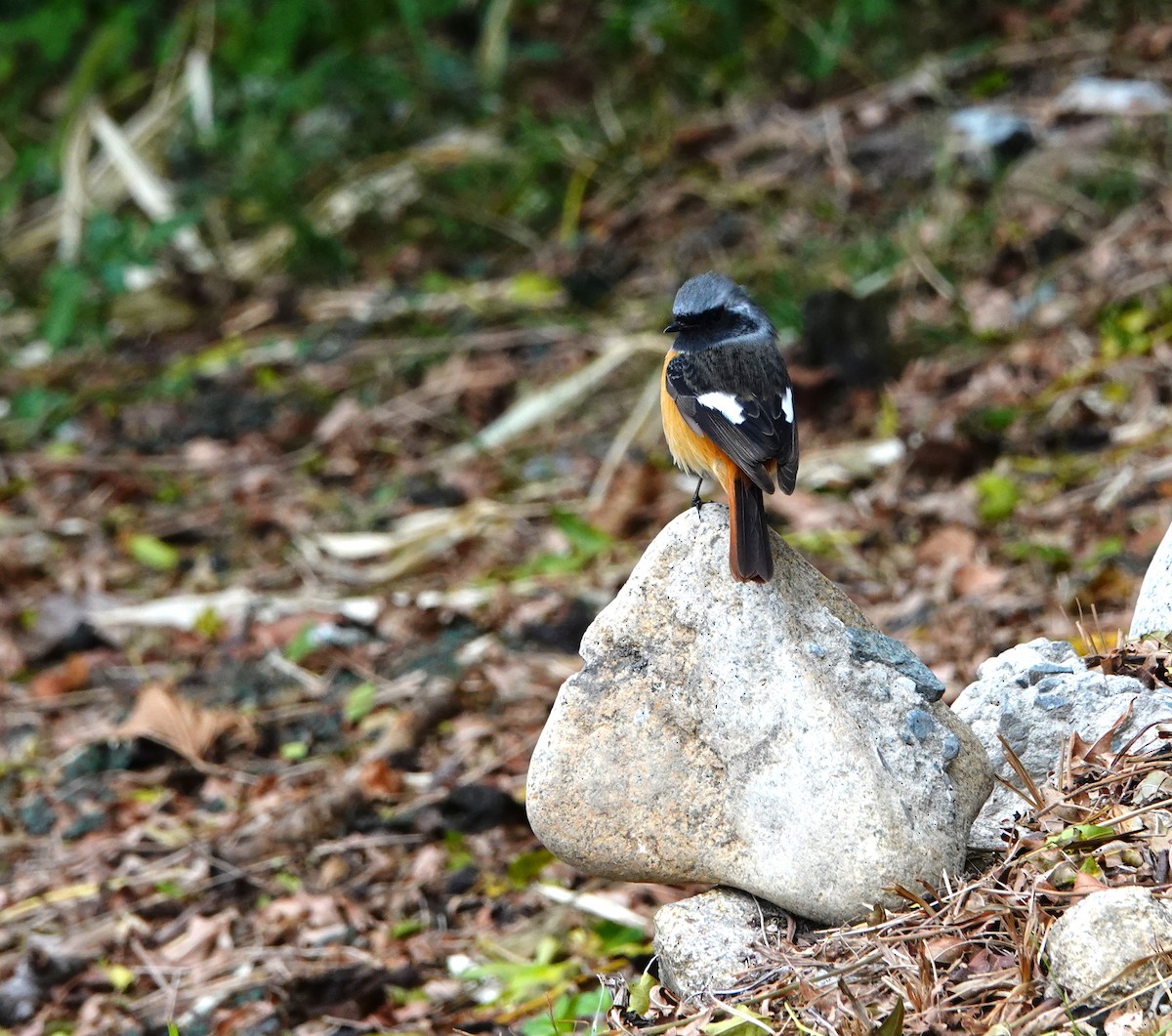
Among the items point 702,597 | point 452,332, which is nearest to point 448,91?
point 452,332

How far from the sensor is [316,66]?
33.7ft

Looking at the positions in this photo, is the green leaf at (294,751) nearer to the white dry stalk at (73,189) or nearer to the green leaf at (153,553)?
the green leaf at (153,553)

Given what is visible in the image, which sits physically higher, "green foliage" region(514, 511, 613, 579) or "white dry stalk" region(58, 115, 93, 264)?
"white dry stalk" region(58, 115, 93, 264)

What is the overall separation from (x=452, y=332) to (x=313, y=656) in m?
3.36

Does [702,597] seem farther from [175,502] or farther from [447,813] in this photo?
[175,502]

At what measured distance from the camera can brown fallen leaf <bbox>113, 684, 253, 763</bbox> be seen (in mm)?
5625

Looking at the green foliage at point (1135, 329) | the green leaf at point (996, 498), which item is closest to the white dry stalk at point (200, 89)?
the green foliage at point (1135, 329)

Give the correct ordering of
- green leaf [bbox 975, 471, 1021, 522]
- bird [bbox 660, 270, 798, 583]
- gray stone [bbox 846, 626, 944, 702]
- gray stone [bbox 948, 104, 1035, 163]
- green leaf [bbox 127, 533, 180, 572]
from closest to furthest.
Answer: gray stone [bbox 846, 626, 944, 702] → bird [bbox 660, 270, 798, 583] → green leaf [bbox 975, 471, 1021, 522] → green leaf [bbox 127, 533, 180, 572] → gray stone [bbox 948, 104, 1035, 163]

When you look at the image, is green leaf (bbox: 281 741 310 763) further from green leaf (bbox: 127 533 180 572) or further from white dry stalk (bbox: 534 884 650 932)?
green leaf (bbox: 127 533 180 572)

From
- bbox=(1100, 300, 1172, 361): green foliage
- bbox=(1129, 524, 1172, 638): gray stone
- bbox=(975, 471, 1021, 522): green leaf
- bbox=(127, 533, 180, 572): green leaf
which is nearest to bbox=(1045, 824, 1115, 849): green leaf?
bbox=(1129, 524, 1172, 638): gray stone

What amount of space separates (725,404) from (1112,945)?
1.59 metres

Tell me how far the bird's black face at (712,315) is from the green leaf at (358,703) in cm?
237

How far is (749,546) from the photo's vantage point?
3068mm

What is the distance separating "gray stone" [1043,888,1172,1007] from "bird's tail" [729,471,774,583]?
2.93 ft
